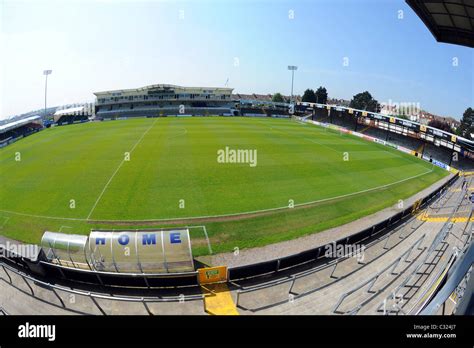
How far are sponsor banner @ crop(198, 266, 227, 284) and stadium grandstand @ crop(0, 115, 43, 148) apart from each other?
49008 millimetres

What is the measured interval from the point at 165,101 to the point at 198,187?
220 ft

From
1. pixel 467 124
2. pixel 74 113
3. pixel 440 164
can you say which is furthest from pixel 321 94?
pixel 74 113

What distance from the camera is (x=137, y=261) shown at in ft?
31.7

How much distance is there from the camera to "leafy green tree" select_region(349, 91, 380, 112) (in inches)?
4320

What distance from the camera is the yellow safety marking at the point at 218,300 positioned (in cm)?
847

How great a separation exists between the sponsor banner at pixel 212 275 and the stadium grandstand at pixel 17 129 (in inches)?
1929

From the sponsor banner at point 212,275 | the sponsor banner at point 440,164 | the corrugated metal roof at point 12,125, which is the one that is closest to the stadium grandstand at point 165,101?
the corrugated metal roof at point 12,125

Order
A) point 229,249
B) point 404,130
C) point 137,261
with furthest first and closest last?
point 404,130 < point 229,249 < point 137,261

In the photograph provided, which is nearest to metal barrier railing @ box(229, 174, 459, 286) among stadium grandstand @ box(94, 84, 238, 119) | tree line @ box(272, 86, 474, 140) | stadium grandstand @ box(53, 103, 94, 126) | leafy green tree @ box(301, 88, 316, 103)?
stadium grandstand @ box(94, 84, 238, 119)

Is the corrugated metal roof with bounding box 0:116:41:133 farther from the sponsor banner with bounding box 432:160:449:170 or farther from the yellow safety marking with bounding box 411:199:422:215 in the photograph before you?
the sponsor banner with bounding box 432:160:449:170
